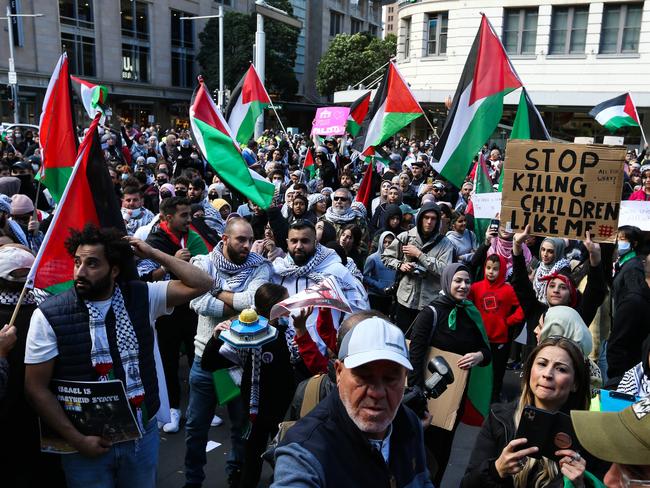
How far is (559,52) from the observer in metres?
30.9

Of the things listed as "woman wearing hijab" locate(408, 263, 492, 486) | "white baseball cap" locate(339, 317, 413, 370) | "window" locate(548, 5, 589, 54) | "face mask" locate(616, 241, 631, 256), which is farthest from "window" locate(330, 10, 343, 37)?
"white baseball cap" locate(339, 317, 413, 370)

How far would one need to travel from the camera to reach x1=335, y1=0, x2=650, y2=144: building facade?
29531 mm

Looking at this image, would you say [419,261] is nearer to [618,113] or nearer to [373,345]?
[373,345]

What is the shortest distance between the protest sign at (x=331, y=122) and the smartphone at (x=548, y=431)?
14520mm

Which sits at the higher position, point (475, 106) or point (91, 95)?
point (91, 95)

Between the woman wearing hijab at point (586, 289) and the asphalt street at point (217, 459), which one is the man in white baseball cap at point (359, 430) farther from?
the woman wearing hijab at point (586, 289)

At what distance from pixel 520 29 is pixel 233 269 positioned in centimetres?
3181

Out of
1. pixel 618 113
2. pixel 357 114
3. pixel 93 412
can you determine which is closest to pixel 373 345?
pixel 93 412

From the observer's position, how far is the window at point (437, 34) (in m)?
34.3

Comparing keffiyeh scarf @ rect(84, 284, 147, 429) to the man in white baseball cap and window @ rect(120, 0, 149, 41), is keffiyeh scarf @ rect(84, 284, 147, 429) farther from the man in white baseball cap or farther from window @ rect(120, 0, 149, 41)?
window @ rect(120, 0, 149, 41)

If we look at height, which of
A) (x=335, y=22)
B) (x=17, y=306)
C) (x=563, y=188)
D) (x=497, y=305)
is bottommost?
(x=497, y=305)

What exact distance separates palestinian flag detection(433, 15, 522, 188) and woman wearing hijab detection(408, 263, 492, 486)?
225 cm

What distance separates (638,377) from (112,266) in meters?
2.79

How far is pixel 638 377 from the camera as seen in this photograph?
10.1ft
